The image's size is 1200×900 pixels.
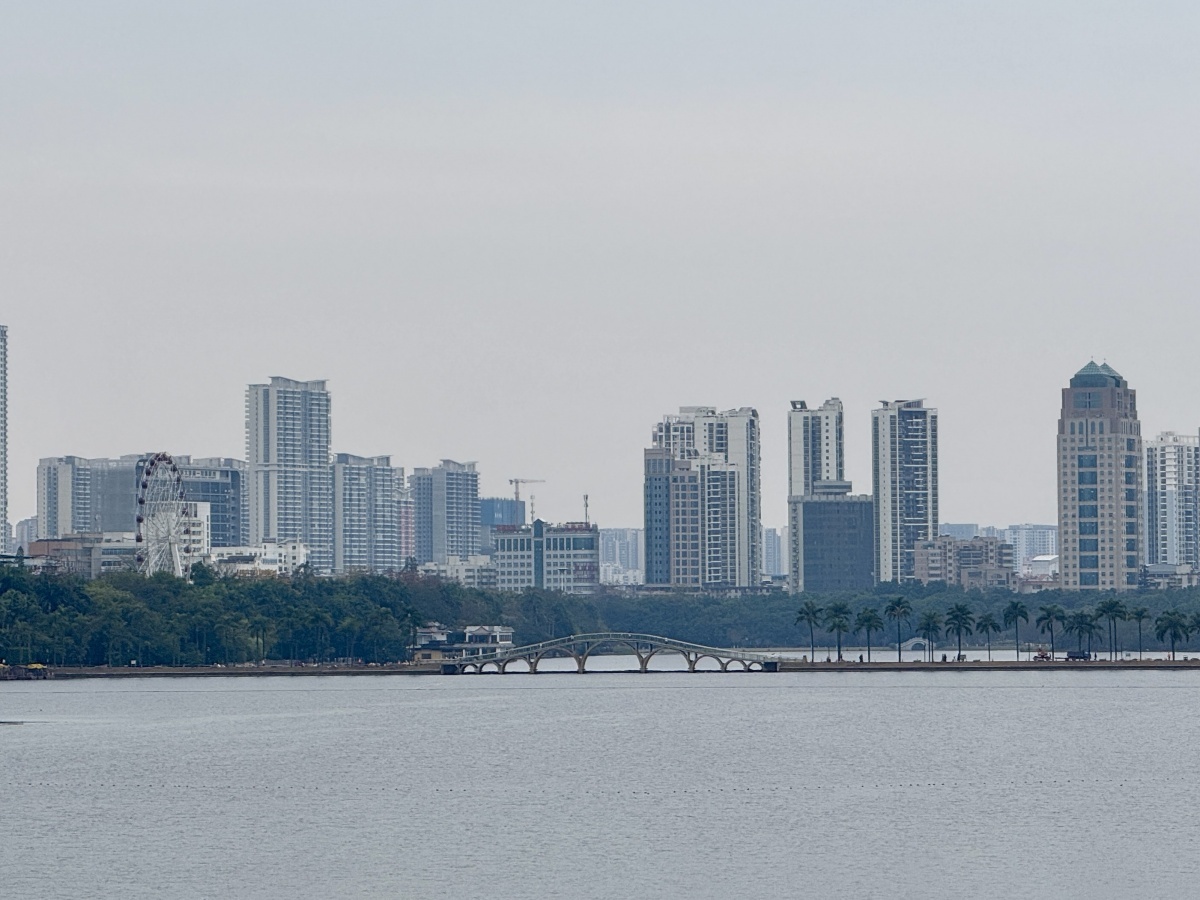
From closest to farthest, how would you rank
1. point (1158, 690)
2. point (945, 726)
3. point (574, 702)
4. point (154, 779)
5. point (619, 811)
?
point (619, 811) → point (154, 779) → point (945, 726) → point (574, 702) → point (1158, 690)

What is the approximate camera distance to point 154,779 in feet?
356

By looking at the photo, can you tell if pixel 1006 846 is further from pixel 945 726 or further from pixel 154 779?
pixel 945 726

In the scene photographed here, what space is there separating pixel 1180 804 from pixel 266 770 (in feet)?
129

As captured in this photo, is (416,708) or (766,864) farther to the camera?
(416,708)

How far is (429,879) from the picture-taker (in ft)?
254

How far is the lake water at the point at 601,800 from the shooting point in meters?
77.7

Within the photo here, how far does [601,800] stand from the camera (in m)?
98.7

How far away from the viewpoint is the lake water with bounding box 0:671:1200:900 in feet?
255

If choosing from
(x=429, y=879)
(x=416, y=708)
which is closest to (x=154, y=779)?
(x=429, y=879)

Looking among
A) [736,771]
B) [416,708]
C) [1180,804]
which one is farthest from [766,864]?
[416,708]

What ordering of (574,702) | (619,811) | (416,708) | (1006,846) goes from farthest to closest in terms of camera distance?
(574,702) → (416,708) → (619,811) → (1006,846)

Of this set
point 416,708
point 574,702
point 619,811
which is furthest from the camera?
point 574,702

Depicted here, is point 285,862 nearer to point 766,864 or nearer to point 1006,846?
point 766,864

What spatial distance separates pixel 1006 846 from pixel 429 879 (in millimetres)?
18887
